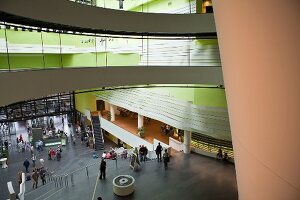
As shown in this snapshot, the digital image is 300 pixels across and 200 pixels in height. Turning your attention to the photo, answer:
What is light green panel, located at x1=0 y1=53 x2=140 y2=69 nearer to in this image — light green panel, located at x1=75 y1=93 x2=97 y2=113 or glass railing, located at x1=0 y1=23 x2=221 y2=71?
glass railing, located at x1=0 y1=23 x2=221 y2=71

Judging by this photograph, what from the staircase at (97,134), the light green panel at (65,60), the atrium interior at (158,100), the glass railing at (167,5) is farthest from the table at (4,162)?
the glass railing at (167,5)

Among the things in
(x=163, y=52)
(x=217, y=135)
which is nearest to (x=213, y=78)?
(x=217, y=135)

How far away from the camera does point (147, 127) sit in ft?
88.5

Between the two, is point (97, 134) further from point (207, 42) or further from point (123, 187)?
point (123, 187)

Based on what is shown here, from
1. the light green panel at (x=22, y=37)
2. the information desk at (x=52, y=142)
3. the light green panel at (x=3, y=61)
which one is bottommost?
the information desk at (x=52, y=142)

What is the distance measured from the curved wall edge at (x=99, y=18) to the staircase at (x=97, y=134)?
1721 cm

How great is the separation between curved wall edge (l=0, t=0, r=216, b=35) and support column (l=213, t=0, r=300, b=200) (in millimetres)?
6674

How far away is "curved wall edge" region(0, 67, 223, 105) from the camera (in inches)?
318

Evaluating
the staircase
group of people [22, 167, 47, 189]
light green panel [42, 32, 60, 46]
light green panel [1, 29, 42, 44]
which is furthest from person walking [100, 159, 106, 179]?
light green panel [42, 32, 60, 46]

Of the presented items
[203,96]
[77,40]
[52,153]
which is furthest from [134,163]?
[77,40]

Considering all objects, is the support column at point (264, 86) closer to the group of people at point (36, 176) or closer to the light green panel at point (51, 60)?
the group of people at point (36, 176)

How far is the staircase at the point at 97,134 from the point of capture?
27469 mm

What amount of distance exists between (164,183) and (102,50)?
20053 millimetres

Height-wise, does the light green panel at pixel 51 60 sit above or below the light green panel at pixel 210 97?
above
